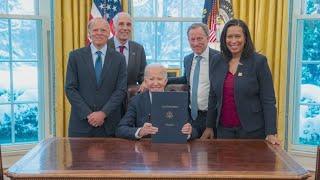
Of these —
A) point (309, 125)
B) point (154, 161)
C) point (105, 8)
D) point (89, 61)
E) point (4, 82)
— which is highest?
point (105, 8)

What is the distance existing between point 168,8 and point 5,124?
6.76ft

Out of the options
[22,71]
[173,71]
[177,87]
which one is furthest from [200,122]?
[22,71]

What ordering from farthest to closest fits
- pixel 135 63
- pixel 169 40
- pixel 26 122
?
pixel 169 40 < pixel 26 122 < pixel 135 63

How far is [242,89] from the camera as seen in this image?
96.3 inches

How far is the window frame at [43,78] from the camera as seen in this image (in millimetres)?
4016

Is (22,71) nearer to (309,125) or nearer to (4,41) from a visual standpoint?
(4,41)

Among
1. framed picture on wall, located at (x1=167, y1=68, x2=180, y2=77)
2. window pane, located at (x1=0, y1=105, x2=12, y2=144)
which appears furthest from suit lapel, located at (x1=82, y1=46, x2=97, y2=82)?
window pane, located at (x1=0, y1=105, x2=12, y2=144)

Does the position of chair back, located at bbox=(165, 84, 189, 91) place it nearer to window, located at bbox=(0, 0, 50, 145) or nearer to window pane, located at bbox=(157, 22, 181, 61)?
window pane, located at bbox=(157, 22, 181, 61)

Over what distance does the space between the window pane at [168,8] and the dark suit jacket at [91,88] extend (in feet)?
5.05

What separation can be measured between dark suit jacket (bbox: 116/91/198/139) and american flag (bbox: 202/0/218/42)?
5.47 ft

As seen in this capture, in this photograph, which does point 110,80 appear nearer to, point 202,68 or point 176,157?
point 202,68

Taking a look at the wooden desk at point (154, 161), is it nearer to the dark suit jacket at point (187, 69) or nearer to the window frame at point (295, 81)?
the dark suit jacket at point (187, 69)

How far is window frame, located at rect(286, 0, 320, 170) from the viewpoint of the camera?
4004mm

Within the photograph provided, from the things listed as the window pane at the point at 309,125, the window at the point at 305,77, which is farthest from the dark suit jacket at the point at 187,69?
the window pane at the point at 309,125
